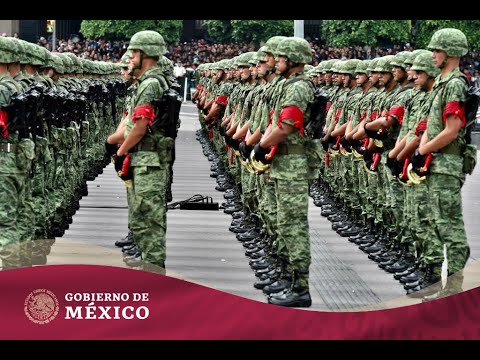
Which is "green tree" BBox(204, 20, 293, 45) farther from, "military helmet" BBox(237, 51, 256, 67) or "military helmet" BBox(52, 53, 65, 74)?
"military helmet" BBox(237, 51, 256, 67)

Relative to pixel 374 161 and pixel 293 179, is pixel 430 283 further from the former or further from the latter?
pixel 374 161

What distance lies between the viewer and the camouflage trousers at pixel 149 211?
9641 mm

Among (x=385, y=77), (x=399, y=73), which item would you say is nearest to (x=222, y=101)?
(x=385, y=77)

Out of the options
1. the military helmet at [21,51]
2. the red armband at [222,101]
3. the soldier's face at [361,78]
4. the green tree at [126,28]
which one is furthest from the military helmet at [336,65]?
the military helmet at [21,51]

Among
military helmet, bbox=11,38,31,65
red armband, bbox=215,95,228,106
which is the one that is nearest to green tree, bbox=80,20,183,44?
military helmet, bbox=11,38,31,65

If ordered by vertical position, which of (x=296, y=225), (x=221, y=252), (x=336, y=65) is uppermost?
(x=336, y=65)

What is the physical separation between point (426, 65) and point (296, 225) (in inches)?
76.2

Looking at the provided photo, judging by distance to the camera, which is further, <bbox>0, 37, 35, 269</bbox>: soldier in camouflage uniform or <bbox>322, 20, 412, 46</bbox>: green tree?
<bbox>0, 37, 35, 269</bbox>: soldier in camouflage uniform

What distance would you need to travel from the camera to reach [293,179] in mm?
9703

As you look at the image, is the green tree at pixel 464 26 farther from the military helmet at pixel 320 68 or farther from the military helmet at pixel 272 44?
the military helmet at pixel 320 68

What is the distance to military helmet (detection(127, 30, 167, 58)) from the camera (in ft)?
31.6

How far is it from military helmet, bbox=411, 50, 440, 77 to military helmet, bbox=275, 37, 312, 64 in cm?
127

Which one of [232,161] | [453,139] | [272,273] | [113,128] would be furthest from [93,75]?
[453,139]
